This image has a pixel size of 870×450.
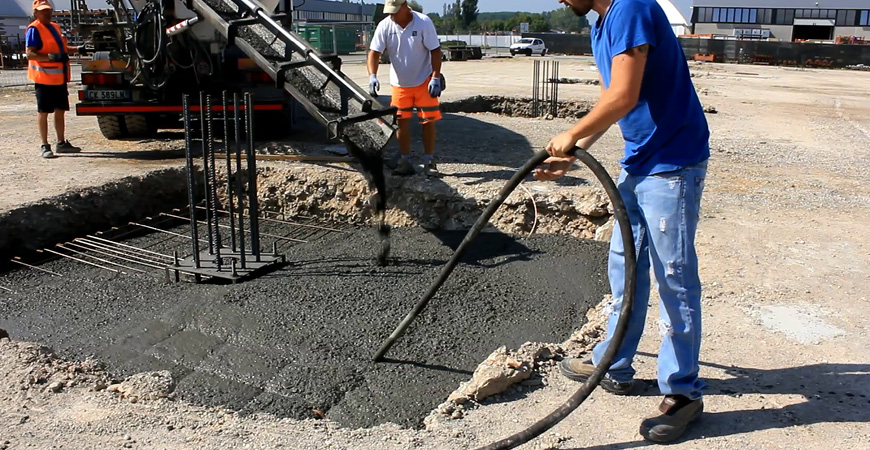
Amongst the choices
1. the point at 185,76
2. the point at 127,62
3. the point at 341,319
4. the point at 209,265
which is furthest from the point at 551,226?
the point at 127,62

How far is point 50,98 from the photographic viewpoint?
754 centimetres

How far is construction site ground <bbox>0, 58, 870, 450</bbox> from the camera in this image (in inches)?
107

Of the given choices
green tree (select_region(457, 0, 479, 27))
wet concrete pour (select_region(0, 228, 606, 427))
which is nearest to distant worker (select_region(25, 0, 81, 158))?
wet concrete pour (select_region(0, 228, 606, 427))

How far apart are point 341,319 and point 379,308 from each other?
269 millimetres

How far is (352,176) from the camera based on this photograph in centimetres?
651

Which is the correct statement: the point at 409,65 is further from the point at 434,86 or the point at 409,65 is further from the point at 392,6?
the point at 392,6

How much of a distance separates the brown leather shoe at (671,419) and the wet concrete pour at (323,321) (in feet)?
3.33

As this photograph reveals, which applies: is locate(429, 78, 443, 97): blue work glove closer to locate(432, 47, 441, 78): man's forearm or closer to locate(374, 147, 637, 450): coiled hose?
locate(432, 47, 441, 78): man's forearm

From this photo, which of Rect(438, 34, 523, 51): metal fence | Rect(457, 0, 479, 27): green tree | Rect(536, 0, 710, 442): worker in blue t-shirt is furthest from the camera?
Rect(457, 0, 479, 27): green tree

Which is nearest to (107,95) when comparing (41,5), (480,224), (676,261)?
(41,5)

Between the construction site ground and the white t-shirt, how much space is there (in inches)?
38.7

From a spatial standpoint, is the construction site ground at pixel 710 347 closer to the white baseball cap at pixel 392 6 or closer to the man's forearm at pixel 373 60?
the man's forearm at pixel 373 60

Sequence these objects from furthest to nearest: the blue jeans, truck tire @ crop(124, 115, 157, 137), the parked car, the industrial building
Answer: the industrial building → the parked car → truck tire @ crop(124, 115, 157, 137) → the blue jeans

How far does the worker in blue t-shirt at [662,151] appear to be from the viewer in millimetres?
2387
